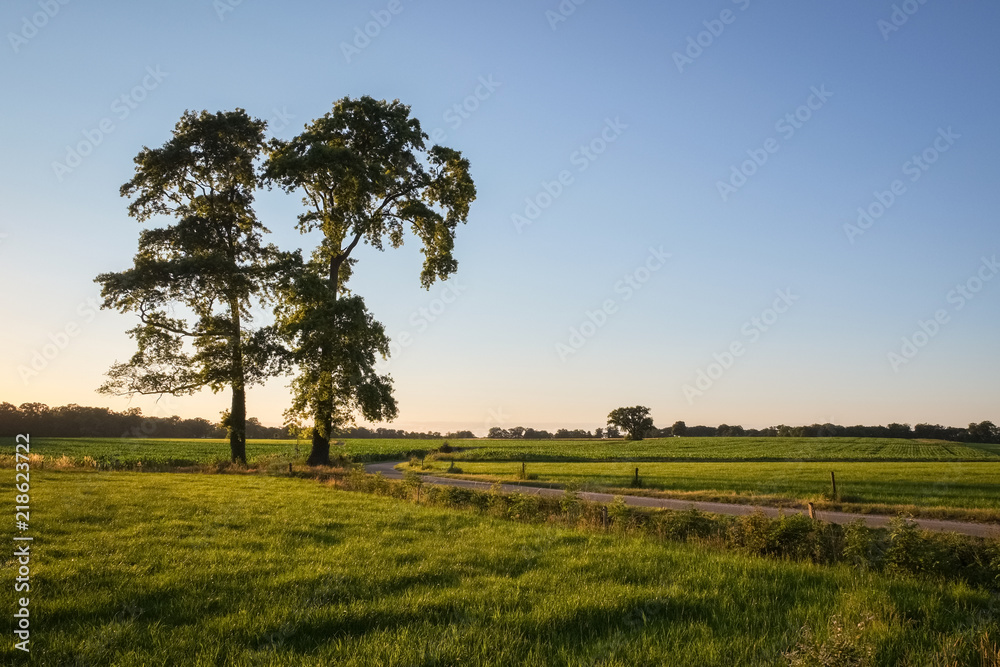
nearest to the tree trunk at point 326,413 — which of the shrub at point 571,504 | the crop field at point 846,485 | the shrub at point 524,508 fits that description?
the crop field at point 846,485

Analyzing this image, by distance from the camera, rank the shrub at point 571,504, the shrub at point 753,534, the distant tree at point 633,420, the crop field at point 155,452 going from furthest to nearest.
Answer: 1. the distant tree at point 633,420
2. the crop field at point 155,452
3. the shrub at point 571,504
4. the shrub at point 753,534

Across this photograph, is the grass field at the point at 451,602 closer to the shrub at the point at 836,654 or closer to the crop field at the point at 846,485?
the shrub at the point at 836,654

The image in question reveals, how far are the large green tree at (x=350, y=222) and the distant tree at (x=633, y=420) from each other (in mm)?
89050

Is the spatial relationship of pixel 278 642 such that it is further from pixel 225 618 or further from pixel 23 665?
pixel 23 665

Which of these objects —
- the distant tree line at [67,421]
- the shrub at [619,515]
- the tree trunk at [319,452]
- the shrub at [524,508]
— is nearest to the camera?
the shrub at [619,515]

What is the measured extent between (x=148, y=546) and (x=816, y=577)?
1246 cm

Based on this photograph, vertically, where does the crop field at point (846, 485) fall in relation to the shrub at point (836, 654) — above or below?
below

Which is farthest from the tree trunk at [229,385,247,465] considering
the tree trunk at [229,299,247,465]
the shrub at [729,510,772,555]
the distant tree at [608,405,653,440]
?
the distant tree at [608,405,653,440]

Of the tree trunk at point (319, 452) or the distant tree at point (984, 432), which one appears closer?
the tree trunk at point (319, 452)

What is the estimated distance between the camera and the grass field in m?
6.21

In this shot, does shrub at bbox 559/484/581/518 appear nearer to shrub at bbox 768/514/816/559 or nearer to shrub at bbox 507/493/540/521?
shrub at bbox 507/493/540/521

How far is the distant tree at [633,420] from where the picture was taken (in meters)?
116

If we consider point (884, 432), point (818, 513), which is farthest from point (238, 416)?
point (884, 432)

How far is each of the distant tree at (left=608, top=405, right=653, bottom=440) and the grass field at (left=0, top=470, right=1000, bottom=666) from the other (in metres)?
105
